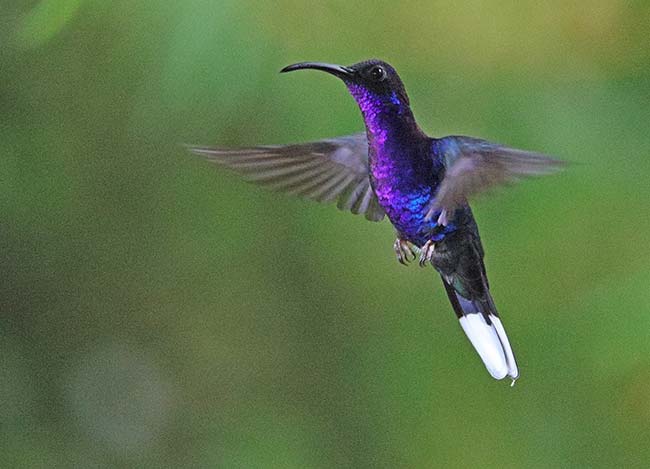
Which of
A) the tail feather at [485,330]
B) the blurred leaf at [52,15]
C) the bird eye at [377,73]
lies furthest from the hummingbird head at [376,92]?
the blurred leaf at [52,15]

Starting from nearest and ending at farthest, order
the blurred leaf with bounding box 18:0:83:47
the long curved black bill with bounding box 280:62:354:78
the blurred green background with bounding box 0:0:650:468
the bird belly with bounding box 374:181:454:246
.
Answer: the long curved black bill with bounding box 280:62:354:78 < the bird belly with bounding box 374:181:454:246 < the blurred leaf with bounding box 18:0:83:47 < the blurred green background with bounding box 0:0:650:468

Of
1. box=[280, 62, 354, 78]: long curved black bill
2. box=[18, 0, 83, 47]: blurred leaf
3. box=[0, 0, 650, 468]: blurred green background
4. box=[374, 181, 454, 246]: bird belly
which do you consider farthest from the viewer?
box=[0, 0, 650, 468]: blurred green background

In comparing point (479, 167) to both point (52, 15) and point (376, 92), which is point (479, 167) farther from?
point (52, 15)

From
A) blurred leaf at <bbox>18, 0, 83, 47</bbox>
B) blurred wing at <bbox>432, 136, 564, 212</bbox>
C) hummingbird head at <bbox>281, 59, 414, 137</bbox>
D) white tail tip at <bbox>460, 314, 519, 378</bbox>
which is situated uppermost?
blurred leaf at <bbox>18, 0, 83, 47</bbox>

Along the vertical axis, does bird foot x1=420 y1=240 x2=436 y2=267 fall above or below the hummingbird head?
below

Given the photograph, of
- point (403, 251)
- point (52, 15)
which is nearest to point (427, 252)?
point (403, 251)

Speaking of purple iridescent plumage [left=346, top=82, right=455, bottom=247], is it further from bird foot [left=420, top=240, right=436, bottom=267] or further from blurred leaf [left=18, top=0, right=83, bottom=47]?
blurred leaf [left=18, top=0, right=83, bottom=47]

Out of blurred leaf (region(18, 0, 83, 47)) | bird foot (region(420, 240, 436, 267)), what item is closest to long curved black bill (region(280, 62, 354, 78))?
bird foot (region(420, 240, 436, 267))

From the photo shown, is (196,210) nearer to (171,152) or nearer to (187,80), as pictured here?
(171,152)
